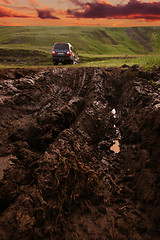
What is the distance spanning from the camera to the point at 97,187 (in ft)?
10.9

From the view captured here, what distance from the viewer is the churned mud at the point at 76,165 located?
2570 millimetres

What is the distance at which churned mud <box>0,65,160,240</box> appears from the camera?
257 centimetres

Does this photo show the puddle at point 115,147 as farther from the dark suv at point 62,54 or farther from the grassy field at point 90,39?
the grassy field at point 90,39

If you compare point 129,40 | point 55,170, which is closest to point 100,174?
point 55,170

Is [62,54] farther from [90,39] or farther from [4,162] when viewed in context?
[90,39]

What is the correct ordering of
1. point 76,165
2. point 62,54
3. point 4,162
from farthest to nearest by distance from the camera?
point 62,54 → point 76,165 → point 4,162

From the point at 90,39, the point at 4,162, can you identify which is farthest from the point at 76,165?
the point at 90,39

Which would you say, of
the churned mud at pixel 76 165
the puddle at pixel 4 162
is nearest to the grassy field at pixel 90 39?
the churned mud at pixel 76 165

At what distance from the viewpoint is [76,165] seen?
10.8 ft

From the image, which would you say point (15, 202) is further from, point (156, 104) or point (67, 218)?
point (156, 104)

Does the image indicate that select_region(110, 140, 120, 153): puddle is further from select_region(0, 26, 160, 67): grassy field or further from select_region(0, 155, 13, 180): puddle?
select_region(0, 26, 160, 67): grassy field

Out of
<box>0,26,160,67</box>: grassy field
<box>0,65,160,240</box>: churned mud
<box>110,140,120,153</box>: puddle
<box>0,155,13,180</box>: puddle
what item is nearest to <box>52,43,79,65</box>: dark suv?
<box>0,65,160,240</box>: churned mud

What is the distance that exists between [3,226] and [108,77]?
680 centimetres

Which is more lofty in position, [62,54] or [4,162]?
[62,54]
